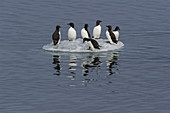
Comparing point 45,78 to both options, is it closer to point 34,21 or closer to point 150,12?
point 34,21

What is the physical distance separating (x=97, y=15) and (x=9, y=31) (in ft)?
47.9

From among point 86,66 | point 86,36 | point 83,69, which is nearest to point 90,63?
point 86,66

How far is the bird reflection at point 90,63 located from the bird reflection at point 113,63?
710 millimetres

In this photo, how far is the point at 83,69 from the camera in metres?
36.7

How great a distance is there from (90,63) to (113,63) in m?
1.56

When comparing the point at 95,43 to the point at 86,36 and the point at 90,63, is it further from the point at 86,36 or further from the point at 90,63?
the point at 90,63

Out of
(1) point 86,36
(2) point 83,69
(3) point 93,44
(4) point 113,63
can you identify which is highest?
(1) point 86,36

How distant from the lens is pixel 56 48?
42719 mm

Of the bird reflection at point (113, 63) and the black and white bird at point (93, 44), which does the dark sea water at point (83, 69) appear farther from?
the black and white bird at point (93, 44)

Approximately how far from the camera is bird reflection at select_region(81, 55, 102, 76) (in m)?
36.4

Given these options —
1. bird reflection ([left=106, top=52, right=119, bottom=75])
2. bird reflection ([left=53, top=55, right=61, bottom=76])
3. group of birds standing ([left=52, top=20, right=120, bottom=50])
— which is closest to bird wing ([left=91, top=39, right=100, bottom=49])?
group of birds standing ([left=52, top=20, right=120, bottom=50])

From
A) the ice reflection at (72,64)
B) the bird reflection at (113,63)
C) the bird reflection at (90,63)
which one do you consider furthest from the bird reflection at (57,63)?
the bird reflection at (113,63)

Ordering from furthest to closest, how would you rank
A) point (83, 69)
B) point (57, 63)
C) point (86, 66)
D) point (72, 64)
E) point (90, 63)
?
point (57, 63)
point (90, 63)
point (72, 64)
point (86, 66)
point (83, 69)

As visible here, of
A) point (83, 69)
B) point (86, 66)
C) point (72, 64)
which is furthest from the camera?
point (72, 64)
